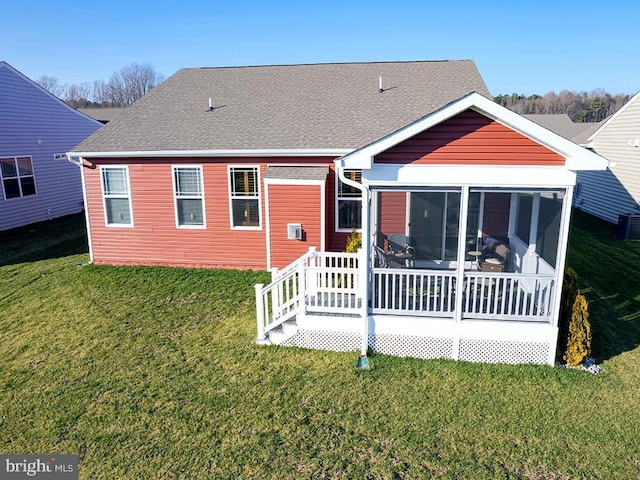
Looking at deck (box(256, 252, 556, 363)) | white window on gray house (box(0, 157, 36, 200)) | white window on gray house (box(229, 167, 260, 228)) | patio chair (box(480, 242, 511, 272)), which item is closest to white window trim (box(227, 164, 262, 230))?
white window on gray house (box(229, 167, 260, 228))

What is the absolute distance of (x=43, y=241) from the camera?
14.9 meters

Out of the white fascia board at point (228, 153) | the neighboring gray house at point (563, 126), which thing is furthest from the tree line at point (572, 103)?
the white fascia board at point (228, 153)

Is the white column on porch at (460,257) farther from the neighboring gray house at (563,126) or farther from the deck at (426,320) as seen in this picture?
the neighboring gray house at (563,126)

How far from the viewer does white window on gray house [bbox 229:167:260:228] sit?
1134 centimetres

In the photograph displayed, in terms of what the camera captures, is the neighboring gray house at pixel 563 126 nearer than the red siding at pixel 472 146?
No

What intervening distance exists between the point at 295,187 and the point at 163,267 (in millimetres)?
4392

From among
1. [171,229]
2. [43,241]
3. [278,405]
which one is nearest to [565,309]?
[278,405]

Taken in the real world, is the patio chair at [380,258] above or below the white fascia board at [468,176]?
below

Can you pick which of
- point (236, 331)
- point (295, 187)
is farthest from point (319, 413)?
point (295, 187)

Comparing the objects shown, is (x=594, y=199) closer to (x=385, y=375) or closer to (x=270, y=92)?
(x=270, y=92)

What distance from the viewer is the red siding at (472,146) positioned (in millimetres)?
6305

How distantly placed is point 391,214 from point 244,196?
3.92 metres

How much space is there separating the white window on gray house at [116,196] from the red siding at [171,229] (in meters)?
0.16

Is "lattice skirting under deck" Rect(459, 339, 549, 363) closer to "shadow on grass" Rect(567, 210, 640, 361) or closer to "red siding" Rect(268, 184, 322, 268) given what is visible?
"shadow on grass" Rect(567, 210, 640, 361)
